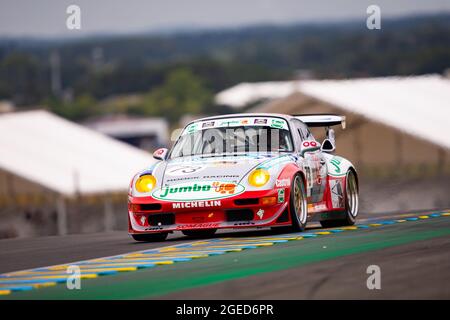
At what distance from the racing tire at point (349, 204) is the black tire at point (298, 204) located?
155cm

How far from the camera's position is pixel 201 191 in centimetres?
1410

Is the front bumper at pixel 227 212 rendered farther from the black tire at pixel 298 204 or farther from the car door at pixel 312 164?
the car door at pixel 312 164

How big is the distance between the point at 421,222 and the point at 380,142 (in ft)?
98.6

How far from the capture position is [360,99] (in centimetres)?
4694

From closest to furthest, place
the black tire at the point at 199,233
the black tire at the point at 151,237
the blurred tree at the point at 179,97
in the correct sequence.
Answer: the black tire at the point at 151,237 < the black tire at the point at 199,233 < the blurred tree at the point at 179,97

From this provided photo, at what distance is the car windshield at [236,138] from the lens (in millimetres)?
15312

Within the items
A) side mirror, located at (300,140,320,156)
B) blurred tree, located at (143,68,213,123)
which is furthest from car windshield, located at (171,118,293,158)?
blurred tree, located at (143,68,213,123)

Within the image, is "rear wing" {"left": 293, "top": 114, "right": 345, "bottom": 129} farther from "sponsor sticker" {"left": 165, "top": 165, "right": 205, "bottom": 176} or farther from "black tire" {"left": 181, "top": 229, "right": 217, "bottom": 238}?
"sponsor sticker" {"left": 165, "top": 165, "right": 205, "bottom": 176}

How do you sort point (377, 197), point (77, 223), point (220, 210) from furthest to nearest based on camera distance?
point (77, 223) < point (377, 197) < point (220, 210)

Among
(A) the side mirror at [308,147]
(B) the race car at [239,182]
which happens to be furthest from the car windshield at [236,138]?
(A) the side mirror at [308,147]

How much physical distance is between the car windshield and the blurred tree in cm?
10650

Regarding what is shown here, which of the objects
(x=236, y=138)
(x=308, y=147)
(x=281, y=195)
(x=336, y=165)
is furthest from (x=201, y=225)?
(x=336, y=165)
